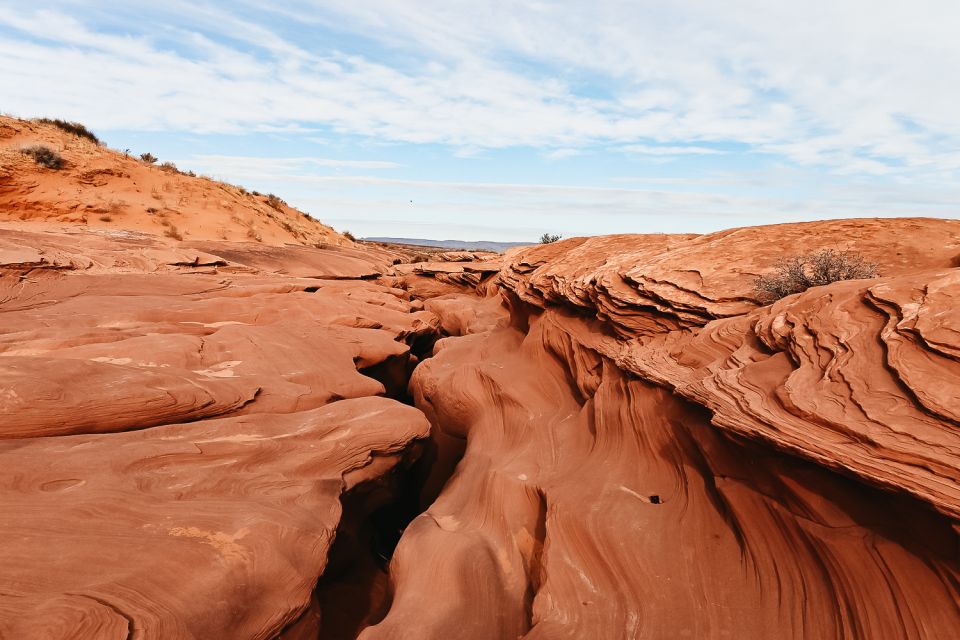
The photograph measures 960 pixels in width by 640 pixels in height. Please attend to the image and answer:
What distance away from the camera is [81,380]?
17.5ft

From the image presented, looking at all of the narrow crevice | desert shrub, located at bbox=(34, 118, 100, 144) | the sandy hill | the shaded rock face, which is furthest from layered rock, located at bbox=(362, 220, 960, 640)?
desert shrub, located at bbox=(34, 118, 100, 144)

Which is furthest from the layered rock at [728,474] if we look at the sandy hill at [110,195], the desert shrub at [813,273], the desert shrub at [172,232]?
the sandy hill at [110,195]

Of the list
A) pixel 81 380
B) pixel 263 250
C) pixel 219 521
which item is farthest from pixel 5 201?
pixel 219 521

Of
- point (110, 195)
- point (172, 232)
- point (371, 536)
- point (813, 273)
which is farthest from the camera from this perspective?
point (110, 195)

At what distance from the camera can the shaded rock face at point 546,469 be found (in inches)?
123

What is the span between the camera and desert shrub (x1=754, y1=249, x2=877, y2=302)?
5.49m

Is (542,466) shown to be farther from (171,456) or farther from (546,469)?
(171,456)

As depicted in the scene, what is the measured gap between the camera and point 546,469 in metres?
6.13

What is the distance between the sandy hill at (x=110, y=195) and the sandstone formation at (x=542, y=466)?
10.4 meters

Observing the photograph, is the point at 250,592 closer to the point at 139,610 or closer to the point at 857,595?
the point at 139,610

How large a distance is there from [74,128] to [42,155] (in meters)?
9.24

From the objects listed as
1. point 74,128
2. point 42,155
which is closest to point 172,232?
point 42,155

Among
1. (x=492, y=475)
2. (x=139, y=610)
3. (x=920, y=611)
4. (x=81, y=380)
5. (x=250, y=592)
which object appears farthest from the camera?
(x=492, y=475)

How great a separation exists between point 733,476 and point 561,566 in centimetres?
164
